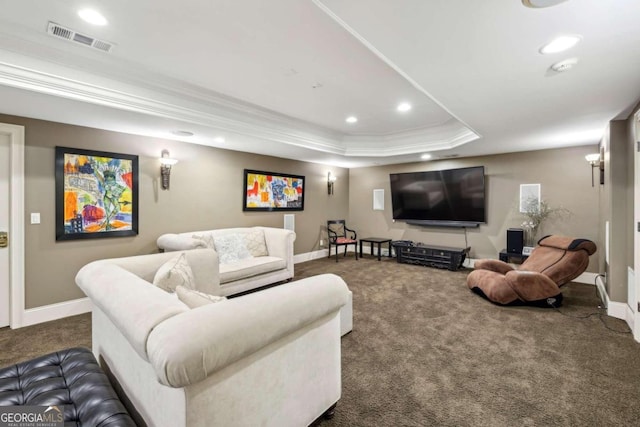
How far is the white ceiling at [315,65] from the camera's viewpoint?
5.49ft

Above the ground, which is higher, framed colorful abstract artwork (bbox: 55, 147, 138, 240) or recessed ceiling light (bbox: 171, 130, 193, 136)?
recessed ceiling light (bbox: 171, 130, 193, 136)

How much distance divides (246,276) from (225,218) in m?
1.40

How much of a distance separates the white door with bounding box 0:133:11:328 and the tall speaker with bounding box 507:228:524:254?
687 cm

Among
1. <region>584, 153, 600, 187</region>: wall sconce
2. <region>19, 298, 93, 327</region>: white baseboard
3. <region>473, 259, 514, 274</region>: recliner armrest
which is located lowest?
<region>19, 298, 93, 327</region>: white baseboard

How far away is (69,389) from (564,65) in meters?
3.58

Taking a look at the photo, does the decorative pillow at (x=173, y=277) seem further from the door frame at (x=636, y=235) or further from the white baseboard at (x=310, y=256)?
the white baseboard at (x=310, y=256)

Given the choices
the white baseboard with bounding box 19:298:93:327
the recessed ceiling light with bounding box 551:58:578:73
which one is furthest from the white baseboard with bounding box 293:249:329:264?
the recessed ceiling light with bounding box 551:58:578:73

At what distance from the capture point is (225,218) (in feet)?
16.7

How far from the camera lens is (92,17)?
2.10 meters

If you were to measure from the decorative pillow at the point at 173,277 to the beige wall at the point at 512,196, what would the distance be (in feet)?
18.0

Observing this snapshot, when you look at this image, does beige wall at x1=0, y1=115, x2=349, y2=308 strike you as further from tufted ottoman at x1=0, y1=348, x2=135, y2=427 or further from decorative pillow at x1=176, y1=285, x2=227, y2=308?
decorative pillow at x1=176, y1=285, x2=227, y2=308

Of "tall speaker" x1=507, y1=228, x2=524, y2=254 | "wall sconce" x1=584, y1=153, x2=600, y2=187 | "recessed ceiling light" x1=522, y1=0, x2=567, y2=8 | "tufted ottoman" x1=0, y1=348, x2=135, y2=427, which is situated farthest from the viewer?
"tall speaker" x1=507, y1=228, x2=524, y2=254

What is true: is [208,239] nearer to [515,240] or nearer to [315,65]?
[315,65]

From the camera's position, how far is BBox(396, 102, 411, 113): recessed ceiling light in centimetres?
394
